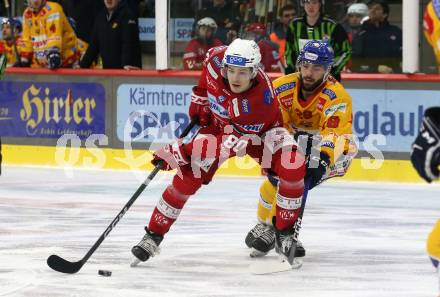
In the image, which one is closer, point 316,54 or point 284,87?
point 316,54

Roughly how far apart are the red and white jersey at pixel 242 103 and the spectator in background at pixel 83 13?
600 cm

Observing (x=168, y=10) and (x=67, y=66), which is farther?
(x=67, y=66)

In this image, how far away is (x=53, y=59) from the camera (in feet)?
40.4

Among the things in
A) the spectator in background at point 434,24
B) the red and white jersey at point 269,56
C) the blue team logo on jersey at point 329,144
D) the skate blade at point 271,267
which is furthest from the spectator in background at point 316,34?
the spectator in background at point 434,24

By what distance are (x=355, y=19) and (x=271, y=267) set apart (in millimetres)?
4827

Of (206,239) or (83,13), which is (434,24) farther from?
(83,13)

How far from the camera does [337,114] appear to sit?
23.0 feet

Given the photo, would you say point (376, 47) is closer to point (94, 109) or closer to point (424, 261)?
point (94, 109)

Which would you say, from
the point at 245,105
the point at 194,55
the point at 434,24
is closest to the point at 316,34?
the point at 194,55

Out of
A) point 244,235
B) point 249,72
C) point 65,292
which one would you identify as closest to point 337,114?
point 249,72

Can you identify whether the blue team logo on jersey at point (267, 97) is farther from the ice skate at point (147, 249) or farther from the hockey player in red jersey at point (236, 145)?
the ice skate at point (147, 249)

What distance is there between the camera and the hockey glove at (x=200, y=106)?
6902 millimetres

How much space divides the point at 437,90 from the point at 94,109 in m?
3.47

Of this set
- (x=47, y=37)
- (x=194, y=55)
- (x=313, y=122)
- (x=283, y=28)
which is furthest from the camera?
(x=47, y=37)
